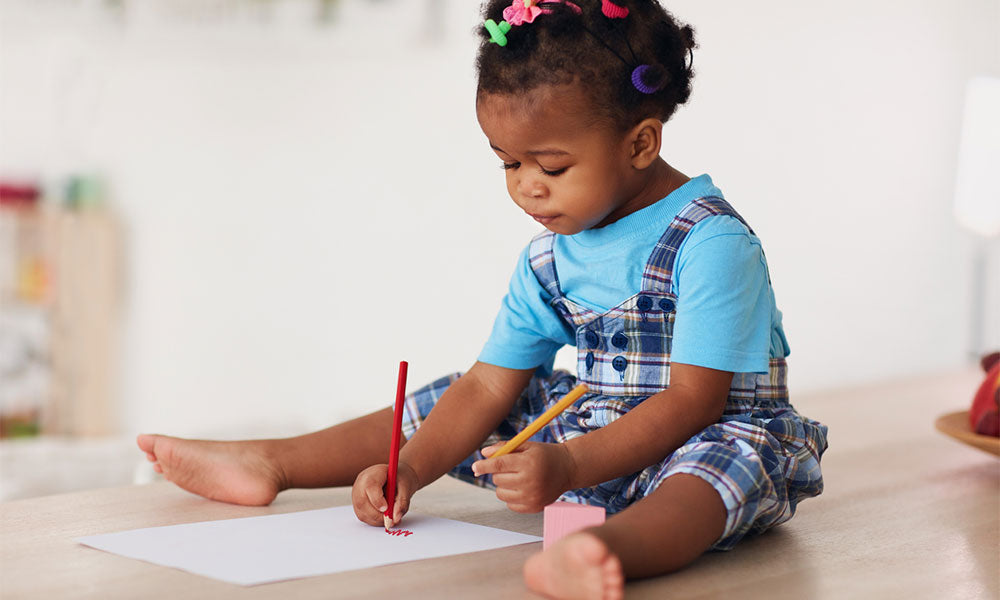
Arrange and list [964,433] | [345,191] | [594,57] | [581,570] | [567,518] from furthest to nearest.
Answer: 1. [345,191]
2. [964,433]
3. [594,57]
4. [567,518]
5. [581,570]

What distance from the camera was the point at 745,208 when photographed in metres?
2.36

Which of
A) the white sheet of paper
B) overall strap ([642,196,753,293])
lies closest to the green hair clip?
overall strap ([642,196,753,293])

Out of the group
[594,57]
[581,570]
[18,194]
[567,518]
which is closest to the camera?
[581,570]

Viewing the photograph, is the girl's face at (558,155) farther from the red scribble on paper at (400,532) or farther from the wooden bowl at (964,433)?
the wooden bowl at (964,433)

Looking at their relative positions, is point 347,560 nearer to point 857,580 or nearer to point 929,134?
point 857,580

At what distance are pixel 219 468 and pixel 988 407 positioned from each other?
2.73 ft

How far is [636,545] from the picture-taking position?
728 millimetres

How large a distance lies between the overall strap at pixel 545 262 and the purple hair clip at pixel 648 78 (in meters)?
0.20

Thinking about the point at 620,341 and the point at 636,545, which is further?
the point at 620,341

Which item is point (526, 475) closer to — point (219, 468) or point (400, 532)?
point (400, 532)

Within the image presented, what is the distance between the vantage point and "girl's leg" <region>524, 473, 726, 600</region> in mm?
664

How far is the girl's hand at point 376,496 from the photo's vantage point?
886 mm

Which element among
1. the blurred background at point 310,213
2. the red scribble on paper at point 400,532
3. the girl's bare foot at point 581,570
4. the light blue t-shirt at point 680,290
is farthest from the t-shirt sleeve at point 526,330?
the blurred background at point 310,213

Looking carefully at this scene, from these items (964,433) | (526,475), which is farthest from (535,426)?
(964,433)
